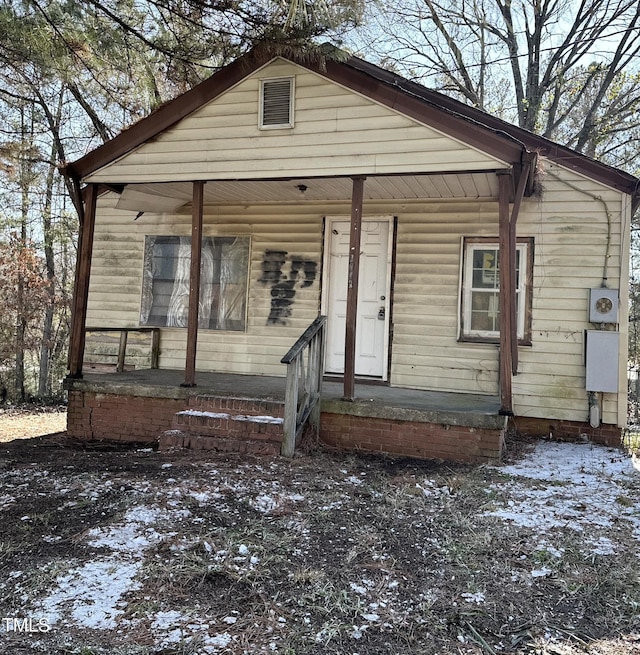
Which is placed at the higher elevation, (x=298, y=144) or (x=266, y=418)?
(x=298, y=144)

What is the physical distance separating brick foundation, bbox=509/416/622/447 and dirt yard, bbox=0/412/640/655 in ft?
5.21

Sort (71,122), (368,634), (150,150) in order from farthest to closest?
(71,122) → (150,150) → (368,634)

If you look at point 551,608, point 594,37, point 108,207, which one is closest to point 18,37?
point 108,207

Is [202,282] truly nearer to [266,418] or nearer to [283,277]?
[283,277]

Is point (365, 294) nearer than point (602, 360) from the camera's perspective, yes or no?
No

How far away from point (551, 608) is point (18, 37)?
609 cm

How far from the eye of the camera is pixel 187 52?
5.79 m

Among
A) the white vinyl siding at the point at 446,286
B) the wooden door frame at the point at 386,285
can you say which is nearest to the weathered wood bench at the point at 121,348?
the white vinyl siding at the point at 446,286

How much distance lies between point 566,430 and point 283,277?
4178 mm

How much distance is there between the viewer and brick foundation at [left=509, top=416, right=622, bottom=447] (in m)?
6.73

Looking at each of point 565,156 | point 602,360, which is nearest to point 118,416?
point 602,360

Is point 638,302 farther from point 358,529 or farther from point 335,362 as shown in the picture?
point 358,529

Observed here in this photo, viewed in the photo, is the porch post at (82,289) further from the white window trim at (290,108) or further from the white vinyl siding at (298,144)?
the white window trim at (290,108)

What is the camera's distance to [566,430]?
688 cm
